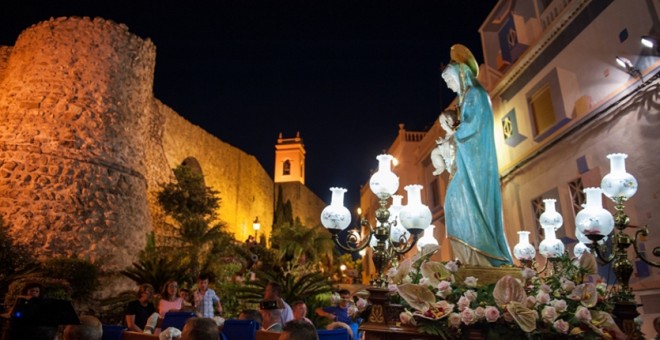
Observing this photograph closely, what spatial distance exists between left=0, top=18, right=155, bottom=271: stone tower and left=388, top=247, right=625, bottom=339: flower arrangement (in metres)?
10.3

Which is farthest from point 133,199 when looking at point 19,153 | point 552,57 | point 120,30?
point 552,57

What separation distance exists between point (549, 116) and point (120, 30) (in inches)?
500

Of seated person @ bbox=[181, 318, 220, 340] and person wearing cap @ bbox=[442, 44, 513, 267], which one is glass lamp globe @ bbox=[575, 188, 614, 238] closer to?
person wearing cap @ bbox=[442, 44, 513, 267]

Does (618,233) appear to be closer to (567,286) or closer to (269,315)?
(567,286)

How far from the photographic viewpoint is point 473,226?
12.7 feet

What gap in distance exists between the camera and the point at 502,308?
2822 millimetres

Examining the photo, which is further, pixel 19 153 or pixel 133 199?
pixel 133 199

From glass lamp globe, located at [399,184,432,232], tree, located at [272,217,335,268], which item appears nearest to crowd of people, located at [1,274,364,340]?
glass lamp globe, located at [399,184,432,232]

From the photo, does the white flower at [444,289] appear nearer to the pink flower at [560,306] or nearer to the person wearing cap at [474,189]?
the pink flower at [560,306]

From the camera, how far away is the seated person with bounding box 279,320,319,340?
237 centimetres

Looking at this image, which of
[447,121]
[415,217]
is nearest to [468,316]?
[415,217]

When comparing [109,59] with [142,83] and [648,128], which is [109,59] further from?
[648,128]

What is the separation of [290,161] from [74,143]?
34.8 meters

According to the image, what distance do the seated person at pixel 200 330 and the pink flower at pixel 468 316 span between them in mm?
1585
